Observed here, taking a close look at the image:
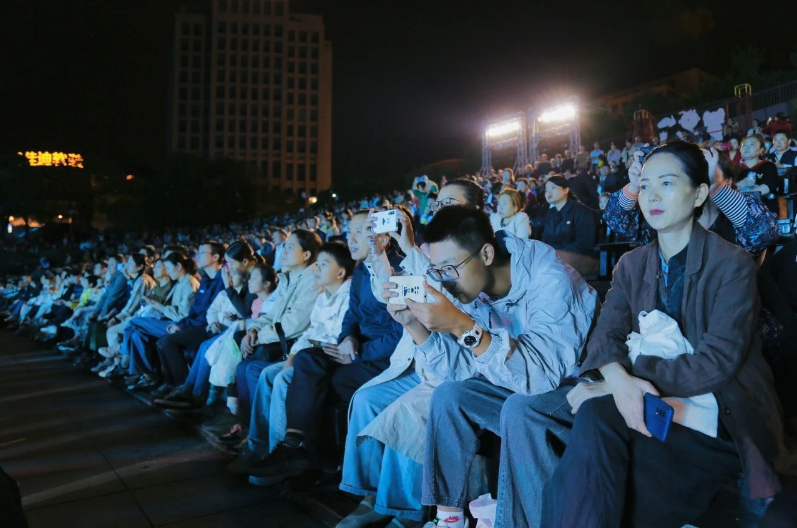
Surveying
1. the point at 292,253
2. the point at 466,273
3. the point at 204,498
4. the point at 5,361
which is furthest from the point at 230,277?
the point at 5,361

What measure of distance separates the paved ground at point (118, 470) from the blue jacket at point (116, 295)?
197 cm

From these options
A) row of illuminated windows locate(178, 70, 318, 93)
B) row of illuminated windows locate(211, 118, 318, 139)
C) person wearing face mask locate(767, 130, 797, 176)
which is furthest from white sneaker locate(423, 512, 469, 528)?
row of illuminated windows locate(178, 70, 318, 93)

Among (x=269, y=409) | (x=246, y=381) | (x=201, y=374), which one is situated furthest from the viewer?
(x=201, y=374)

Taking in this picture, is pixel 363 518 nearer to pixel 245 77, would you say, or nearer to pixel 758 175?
pixel 758 175

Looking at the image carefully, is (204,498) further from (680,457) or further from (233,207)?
(233,207)

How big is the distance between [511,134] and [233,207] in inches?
1071

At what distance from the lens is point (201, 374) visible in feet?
15.7

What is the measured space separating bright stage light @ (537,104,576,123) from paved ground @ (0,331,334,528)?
2153 cm

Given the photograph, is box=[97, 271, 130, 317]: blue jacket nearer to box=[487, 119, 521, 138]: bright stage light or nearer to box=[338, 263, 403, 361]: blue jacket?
box=[338, 263, 403, 361]: blue jacket

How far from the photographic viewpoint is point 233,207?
1816 inches

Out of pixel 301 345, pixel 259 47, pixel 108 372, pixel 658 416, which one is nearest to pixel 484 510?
pixel 658 416

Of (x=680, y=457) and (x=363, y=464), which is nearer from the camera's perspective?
(x=680, y=457)

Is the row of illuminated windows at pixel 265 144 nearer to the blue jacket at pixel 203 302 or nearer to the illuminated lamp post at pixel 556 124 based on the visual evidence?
the illuminated lamp post at pixel 556 124

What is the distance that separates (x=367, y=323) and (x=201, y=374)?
2.07 m
